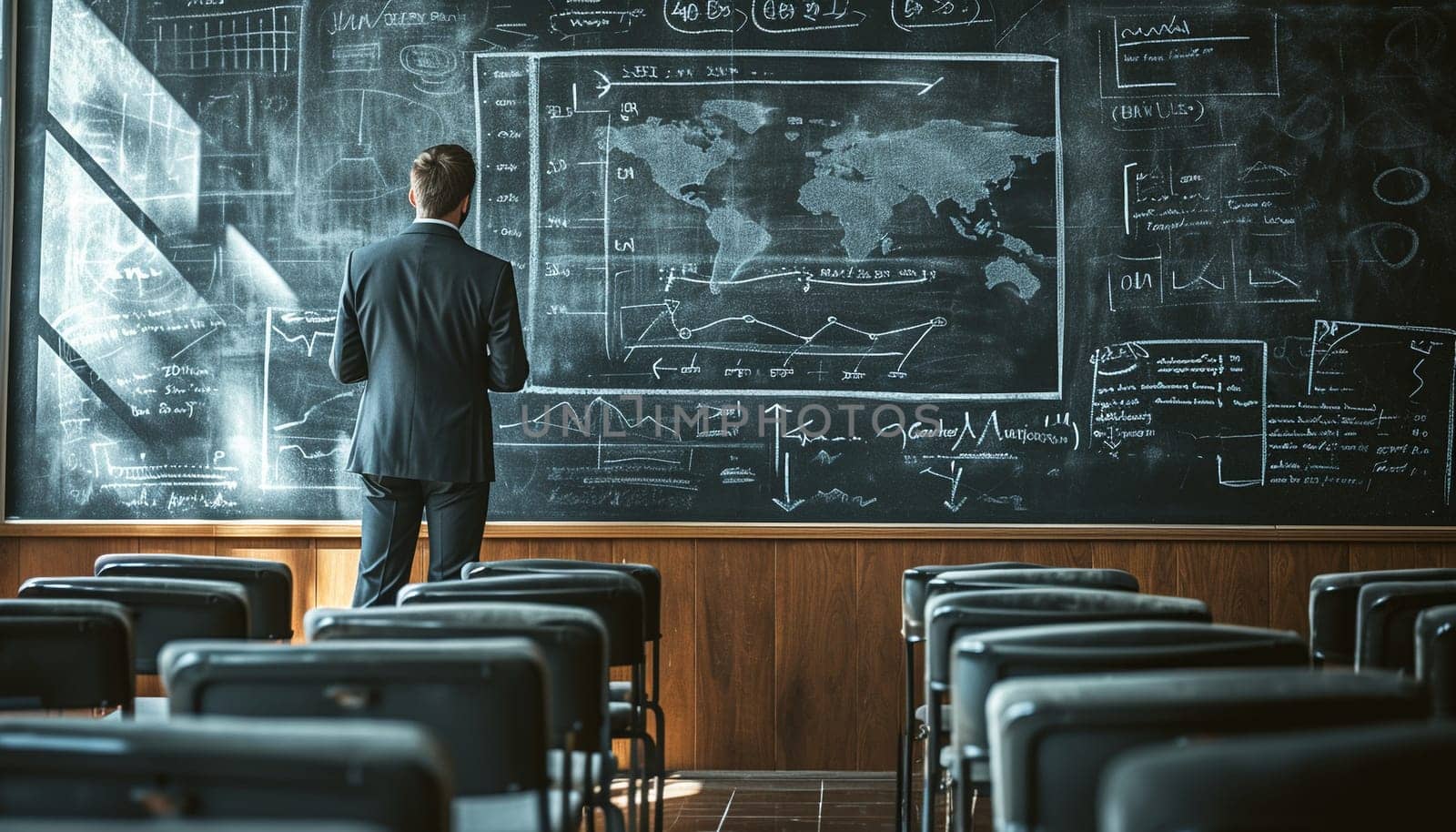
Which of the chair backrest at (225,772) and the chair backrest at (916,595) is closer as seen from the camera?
the chair backrest at (225,772)

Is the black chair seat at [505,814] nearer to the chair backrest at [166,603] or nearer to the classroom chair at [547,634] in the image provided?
the classroom chair at [547,634]

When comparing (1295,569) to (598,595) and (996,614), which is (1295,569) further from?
(598,595)

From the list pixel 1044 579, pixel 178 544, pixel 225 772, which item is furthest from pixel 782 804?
pixel 225 772

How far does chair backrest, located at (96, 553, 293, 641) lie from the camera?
3.30m

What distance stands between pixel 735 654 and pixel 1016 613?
2.43m

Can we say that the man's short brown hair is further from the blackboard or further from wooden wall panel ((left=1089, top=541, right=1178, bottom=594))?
wooden wall panel ((left=1089, top=541, right=1178, bottom=594))

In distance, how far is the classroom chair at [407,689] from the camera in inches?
62.9

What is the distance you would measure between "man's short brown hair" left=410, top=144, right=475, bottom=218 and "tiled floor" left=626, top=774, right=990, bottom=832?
1935 millimetres

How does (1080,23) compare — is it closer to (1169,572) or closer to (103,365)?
(1169,572)

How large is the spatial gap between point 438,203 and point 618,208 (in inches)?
42.8

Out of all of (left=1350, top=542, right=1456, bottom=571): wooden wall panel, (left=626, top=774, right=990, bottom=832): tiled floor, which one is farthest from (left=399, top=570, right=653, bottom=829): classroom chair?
(left=1350, top=542, right=1456, bottom=571): wooden wall panel

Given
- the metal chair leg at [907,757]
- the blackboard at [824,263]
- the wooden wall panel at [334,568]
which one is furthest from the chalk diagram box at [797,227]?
the metal chair leg at [907,757]

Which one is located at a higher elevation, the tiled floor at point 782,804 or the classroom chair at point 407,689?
the classroom chair at point 407,689

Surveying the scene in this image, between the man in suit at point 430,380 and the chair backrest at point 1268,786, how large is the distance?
9.46 feet
